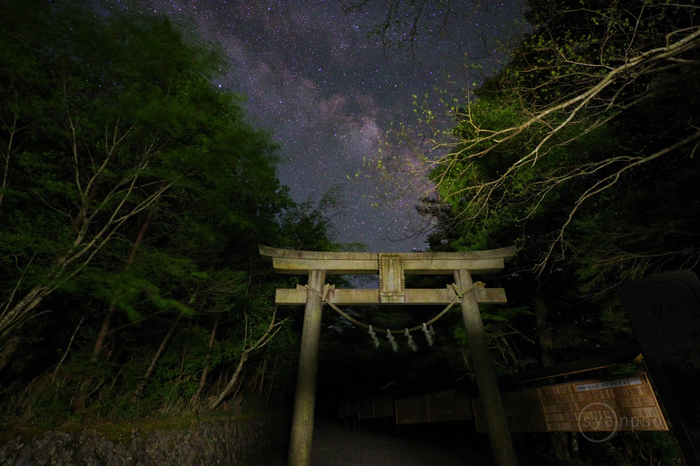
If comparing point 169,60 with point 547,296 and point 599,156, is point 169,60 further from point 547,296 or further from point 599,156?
point 547,296

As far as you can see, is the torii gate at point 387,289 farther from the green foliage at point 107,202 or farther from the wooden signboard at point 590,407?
the green foliage at point 107,202

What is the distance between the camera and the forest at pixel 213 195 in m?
4.23

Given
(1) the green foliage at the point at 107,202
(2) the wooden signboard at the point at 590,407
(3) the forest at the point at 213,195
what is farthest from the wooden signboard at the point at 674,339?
(1) the green foliage at the point at 107,202

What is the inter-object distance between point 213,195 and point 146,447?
5294 mm

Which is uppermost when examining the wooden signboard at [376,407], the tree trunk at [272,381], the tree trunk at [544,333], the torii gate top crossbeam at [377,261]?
the torii gate top crossbeam at [377,261]

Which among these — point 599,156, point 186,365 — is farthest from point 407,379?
point 599,156

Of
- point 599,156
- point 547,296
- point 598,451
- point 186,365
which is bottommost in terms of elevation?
point 598,451

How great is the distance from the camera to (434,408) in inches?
394

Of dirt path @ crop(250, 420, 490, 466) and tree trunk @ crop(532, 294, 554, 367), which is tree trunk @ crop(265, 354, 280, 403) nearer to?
dirt path @ crop(250, 420, 490, 466)

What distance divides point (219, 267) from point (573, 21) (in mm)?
11504

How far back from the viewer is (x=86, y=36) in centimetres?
560

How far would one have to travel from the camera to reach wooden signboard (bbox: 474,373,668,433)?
4723 millimetres

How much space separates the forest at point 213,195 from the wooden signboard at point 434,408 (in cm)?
69

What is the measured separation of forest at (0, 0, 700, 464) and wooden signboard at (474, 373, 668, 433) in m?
0.49
